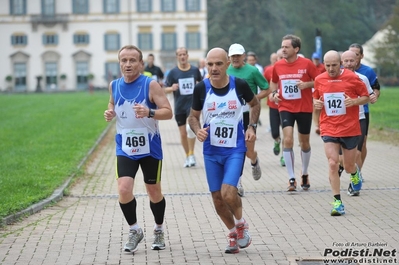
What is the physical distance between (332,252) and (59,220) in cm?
393

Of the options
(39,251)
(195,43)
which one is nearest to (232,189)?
(39,251)

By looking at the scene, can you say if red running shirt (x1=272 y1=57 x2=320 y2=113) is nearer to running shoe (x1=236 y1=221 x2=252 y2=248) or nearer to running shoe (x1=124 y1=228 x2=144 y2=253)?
running shoe (x1=236 y1=221 x2=252 y2=248)

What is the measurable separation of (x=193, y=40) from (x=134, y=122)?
3755 inches

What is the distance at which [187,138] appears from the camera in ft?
55.5

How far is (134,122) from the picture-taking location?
8.48 metres

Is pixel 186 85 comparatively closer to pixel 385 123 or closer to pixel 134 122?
pixel 134 122

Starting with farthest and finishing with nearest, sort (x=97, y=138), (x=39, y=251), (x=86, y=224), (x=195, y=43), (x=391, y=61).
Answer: (x=195, y=43) → (x=391, y=61) → (x=97, y=138) → (x=86, y=224) → (x=39, y=251)

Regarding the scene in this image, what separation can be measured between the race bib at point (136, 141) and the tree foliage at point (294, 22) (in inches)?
3241

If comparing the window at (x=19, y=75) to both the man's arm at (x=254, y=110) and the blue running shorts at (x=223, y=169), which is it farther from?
the blue running shorts at (x=223, y=169)

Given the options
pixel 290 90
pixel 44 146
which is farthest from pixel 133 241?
pixel 44 146

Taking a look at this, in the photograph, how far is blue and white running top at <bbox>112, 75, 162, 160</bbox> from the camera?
8461 millimetres

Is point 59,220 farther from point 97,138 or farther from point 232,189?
point 97,138

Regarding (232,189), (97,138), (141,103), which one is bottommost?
(97,138)

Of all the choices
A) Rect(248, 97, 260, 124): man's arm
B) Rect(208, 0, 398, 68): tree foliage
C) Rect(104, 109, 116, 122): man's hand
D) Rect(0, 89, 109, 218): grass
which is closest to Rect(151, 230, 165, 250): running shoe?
Rect(104, 109, 116, 122): man's hand
